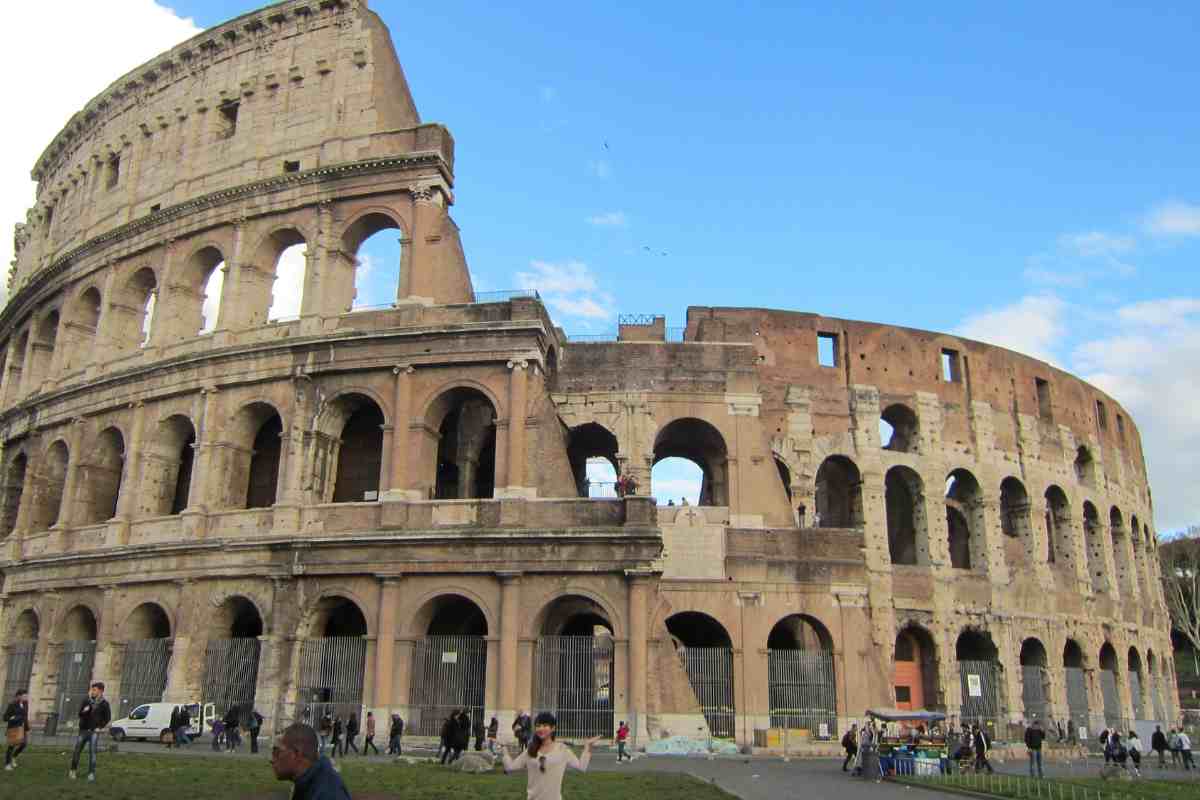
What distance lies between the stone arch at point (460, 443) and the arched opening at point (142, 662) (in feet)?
22.9

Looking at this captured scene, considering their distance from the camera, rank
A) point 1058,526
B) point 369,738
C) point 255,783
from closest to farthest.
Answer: point 255,783 → point 369,738 → point 1058,526

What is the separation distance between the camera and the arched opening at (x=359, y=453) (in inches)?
911

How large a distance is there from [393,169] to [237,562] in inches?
377

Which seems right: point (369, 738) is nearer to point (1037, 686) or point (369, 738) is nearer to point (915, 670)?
point (915, 670)

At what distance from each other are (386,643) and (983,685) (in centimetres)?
1673

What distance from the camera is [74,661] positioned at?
23.0 meters

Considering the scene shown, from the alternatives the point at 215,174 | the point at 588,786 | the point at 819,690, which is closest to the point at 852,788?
the point at 588,786

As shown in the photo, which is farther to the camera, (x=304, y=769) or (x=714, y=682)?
(x=714, y=682)

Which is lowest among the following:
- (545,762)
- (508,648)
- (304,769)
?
(545,762)

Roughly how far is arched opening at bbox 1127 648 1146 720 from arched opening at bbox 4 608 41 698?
33.5m

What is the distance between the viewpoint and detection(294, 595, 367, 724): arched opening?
19.8 metres

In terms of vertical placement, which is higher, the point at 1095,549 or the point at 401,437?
the point at 401,437

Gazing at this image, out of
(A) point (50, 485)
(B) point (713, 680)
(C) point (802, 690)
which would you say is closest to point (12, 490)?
(A) point (50, 485)

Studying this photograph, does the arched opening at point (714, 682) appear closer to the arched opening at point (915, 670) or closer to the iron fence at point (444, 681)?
the iron fence at point (444, 681)
